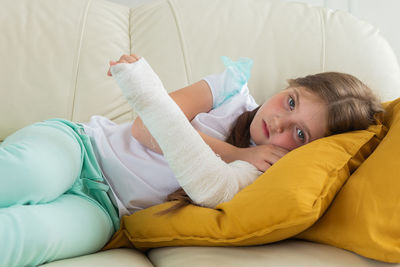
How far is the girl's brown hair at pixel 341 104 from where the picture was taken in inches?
37.4

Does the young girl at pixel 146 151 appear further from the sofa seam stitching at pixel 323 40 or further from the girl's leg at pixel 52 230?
the sofa seam stitching at pixel 323 40

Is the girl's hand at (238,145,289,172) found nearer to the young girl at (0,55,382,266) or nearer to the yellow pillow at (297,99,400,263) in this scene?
the young girl at (0,55,382,266)

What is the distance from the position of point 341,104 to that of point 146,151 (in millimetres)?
482

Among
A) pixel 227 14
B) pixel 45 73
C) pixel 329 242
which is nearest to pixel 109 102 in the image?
pixel 45 73

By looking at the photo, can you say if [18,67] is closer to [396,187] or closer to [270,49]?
[270,49]

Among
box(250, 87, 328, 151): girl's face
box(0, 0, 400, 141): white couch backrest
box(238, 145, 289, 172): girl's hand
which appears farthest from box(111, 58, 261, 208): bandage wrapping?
box(0, 0, 400, 141): white couch backrest

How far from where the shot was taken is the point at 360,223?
70 centimetres

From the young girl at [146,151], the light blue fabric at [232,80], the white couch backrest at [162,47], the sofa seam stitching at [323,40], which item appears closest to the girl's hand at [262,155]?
the young girl at [146,151]

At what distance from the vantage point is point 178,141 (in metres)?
0.76

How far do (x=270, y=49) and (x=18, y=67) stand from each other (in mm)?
847

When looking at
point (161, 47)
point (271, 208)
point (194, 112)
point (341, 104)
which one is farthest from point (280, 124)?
point (161, 47)

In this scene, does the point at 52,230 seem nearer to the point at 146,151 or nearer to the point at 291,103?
the point at 146,151

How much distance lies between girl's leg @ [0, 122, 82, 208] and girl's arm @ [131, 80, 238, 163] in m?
0.16

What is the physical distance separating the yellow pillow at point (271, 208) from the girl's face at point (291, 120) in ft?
0.30
